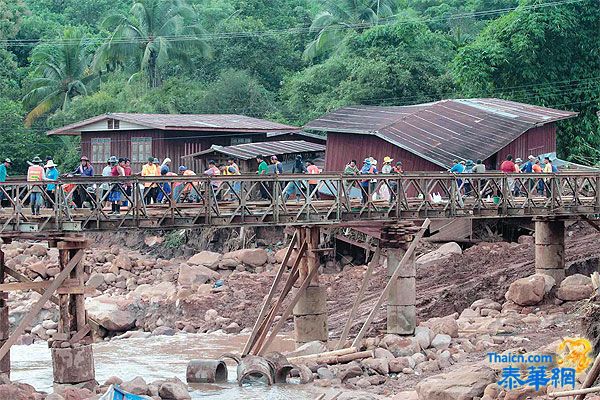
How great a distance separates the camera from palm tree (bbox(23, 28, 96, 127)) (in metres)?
65.7

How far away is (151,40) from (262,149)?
19.7 metres

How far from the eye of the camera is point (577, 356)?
2106 cm

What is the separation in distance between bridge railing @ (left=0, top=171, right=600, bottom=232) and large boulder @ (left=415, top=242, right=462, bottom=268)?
681 centimetres

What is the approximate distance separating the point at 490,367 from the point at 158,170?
11.1m

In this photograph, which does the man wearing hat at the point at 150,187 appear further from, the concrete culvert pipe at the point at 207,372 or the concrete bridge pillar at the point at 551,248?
the concrete bridge pillar at the point at 551,248

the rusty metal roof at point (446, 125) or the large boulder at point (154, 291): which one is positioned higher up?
the rusty metal roof at point (446, 125)

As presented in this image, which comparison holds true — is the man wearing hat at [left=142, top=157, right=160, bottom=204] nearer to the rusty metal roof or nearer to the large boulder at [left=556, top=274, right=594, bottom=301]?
the large boulder at [left=556, top=274, right=594, bottom=301]

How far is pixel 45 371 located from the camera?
3312 cm

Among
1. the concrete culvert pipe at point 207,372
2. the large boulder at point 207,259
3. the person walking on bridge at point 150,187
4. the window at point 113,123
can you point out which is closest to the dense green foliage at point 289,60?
the window at point 113,123

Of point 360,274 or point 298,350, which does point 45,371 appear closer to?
point 298,350

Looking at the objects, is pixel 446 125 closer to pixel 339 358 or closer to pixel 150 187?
pixel 339 358

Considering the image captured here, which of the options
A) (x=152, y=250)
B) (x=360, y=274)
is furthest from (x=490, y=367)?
(x=152, y=250)

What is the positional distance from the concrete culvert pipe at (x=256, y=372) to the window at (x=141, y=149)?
83.7 ft

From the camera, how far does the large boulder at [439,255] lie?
43341mm
